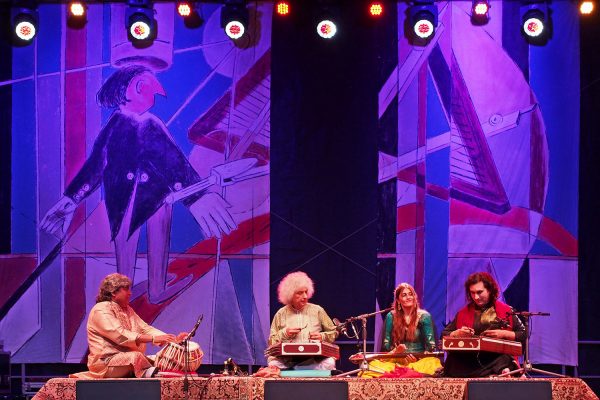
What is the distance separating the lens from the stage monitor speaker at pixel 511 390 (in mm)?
6230

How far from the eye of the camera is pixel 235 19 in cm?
948

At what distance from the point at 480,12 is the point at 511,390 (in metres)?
4.58

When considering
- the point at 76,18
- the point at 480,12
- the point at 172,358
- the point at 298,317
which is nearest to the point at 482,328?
the point at 298,317

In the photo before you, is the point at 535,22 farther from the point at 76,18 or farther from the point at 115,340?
the point at 115,340

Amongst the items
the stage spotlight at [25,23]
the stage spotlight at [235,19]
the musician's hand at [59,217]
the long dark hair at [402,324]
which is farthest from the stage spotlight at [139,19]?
the long dark hair at [402,324]

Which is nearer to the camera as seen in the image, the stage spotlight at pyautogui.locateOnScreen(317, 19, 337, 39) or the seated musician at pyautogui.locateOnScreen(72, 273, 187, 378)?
the seated musician at pyautogui.locateOnScreen(72, 273, 187, 378)

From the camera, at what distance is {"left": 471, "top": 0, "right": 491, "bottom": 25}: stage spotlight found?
9539mm

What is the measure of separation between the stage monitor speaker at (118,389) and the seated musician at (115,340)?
1.07 metres

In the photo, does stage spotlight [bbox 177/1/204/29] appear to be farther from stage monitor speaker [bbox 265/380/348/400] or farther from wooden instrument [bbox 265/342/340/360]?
stage monitor speaker [bbox 265/380/348/400]

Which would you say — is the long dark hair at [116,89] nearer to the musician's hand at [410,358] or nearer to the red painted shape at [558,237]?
the musician's hand at [410,358]

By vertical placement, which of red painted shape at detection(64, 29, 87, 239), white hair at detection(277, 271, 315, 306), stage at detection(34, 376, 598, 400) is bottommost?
stage at detection(34, 376, 598, 400)

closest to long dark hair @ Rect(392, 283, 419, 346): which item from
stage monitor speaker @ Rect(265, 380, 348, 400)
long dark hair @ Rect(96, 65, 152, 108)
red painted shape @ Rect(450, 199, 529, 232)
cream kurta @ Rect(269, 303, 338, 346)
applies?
cream kurta @ Rect(269, 303, 338, 346)

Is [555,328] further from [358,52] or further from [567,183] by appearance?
[358,52]

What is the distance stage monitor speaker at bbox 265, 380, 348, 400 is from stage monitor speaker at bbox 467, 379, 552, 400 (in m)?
0.85
